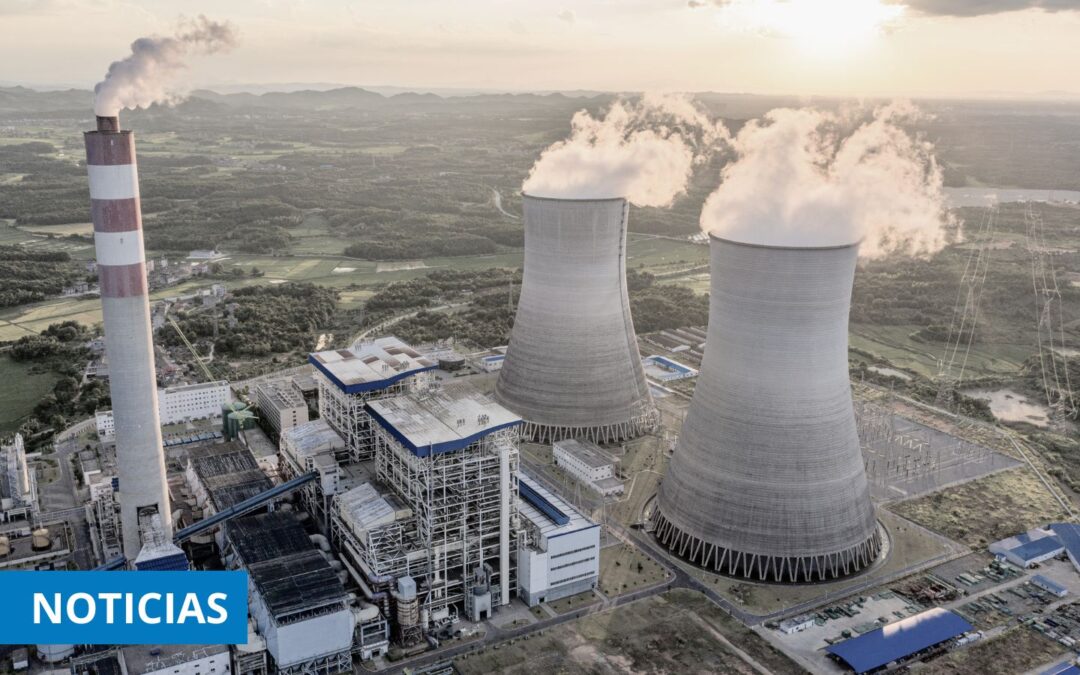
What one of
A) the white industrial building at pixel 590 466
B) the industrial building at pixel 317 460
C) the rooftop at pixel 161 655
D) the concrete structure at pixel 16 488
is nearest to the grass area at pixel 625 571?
the white industrial building at pixel 590 466

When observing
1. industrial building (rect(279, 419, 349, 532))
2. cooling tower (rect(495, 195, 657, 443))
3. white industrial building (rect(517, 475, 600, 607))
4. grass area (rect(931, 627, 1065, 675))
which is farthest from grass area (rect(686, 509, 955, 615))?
industrial building (rect(279, 419, 349, 532))

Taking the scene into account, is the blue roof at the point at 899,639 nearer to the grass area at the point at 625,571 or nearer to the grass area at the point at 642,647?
the grass area at the point at 642,647

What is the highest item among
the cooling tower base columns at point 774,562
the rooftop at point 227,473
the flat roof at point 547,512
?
the flat roof at point 547,512

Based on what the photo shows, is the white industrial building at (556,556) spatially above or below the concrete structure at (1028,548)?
above

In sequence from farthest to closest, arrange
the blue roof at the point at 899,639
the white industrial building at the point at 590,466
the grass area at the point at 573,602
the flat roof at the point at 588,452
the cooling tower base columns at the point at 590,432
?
1. the cooling tower base columns at the point at 590,432
2. the flat roof at the point at 588,452
3. the white industrial building at the point at 590,466
4. the grass area at the point at 573,602
5. the blue roof at the point at 899,639

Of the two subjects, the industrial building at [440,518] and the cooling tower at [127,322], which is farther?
the industrial building at [440,518]

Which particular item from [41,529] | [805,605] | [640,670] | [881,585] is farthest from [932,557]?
[41,529]
